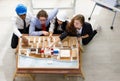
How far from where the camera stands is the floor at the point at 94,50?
12.1 feet

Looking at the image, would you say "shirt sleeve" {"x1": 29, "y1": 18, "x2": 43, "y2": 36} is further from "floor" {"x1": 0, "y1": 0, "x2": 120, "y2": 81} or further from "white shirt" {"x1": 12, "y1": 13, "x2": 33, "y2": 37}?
"floor" {"x1": 0, "y1": 0, "x2": 120, "y2": 81}

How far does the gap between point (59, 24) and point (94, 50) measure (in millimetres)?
733

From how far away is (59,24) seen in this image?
3604 millimetres

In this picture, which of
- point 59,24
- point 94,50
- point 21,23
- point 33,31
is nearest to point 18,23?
point 21,23

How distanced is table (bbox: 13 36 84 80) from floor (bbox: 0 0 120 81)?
0.38 m

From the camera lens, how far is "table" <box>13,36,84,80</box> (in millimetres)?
3258

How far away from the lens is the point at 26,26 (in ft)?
12.2

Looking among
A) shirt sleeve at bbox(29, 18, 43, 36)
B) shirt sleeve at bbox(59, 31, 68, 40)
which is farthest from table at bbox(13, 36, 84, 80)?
shirt sleeve at bbox(29, 18, 43, 36)

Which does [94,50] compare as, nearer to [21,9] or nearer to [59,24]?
[59,24]

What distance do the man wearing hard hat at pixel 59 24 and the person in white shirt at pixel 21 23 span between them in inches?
12.5

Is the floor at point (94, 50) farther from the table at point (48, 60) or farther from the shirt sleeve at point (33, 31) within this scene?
the shirt sleeve at point (33, 31)

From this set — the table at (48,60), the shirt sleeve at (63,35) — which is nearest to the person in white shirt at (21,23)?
the table at (48,60)

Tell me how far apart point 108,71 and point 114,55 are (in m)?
0.30

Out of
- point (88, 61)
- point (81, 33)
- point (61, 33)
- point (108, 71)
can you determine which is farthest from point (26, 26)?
point (108, 71)
